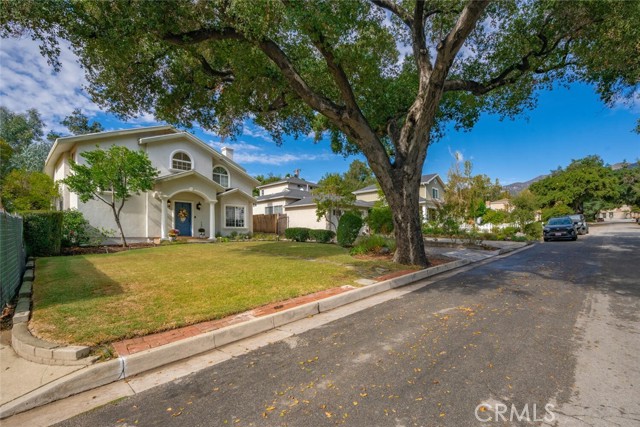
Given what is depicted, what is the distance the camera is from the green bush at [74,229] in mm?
12898

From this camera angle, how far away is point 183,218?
17578mm

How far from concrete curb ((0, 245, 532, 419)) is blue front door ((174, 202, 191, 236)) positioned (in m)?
15.0

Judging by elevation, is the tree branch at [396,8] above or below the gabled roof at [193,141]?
above

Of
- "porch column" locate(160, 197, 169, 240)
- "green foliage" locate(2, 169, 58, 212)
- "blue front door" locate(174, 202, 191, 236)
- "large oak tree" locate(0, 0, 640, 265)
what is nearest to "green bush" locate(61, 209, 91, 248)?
"green foliage" locate(2, 169, 58, 212)

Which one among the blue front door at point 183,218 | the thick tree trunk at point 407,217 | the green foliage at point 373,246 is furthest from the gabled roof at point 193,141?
the thick tree trunk at point 407,217

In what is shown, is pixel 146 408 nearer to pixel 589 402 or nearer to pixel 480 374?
pixel 480 374

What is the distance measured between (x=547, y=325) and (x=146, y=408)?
5155 mm

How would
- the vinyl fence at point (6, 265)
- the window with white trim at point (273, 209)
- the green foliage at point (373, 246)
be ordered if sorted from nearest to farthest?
the vinyl fence at point (6, 265) → the green foliage at point (373, 246) → the window with white trim at point (273, 209)

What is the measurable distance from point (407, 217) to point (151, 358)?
7.27m

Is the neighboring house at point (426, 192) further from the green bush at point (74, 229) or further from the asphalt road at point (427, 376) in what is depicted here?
the asphalt road at point (427, 376)

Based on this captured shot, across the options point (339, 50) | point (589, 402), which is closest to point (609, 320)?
point (589, 402)

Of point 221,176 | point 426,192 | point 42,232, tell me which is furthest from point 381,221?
point 426,192

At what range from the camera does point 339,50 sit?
7.27 m

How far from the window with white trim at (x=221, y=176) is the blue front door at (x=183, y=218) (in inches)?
132
